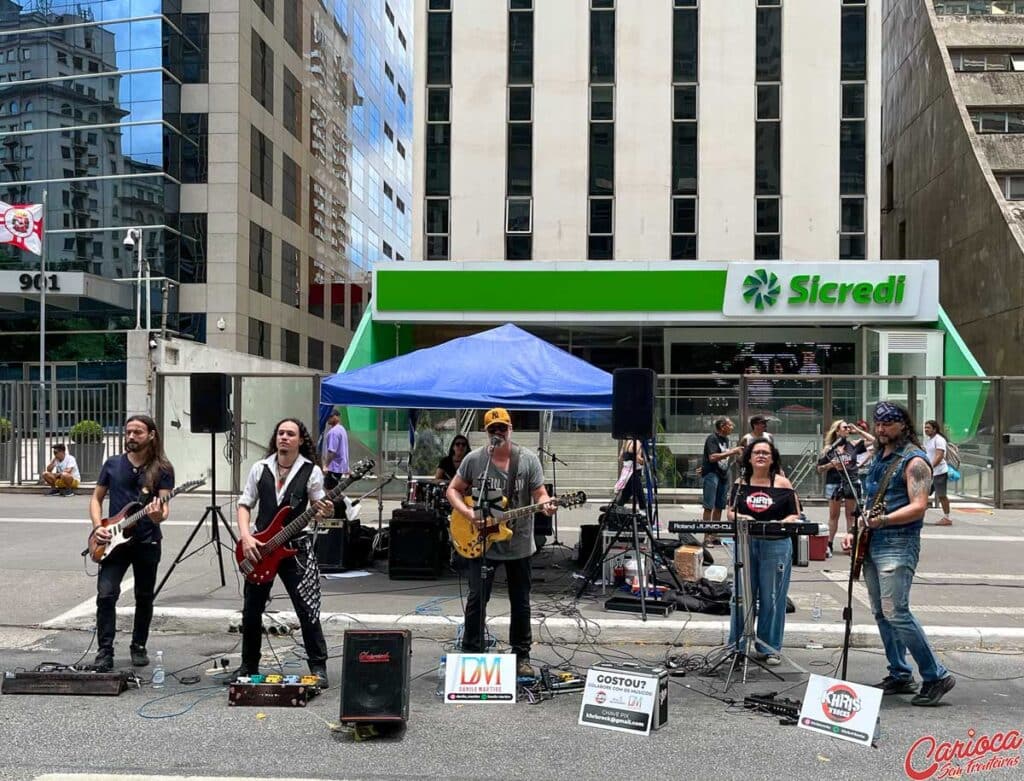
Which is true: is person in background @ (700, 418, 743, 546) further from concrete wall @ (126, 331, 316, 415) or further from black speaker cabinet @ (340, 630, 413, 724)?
concrete wall @ (126, 331, 316, 415)

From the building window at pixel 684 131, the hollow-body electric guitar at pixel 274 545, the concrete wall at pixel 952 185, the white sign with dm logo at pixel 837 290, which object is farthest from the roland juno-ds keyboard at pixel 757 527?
the concrete wall at pixel 952 185

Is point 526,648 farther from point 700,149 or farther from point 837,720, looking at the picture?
point 700,149

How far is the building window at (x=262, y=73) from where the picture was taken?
123ft

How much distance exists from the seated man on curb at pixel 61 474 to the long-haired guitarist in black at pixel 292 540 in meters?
13.6

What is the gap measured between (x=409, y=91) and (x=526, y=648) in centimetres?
6656

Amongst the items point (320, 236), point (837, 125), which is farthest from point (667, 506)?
point (320, 236)

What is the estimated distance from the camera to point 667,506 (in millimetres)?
16984

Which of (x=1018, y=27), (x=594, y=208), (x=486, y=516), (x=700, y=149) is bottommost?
(x=486, y=516)

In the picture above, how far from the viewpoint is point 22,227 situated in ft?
86.9

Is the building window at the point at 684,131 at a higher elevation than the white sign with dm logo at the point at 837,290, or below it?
higher

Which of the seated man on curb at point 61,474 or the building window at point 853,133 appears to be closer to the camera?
the seated man on curb at point 61,474

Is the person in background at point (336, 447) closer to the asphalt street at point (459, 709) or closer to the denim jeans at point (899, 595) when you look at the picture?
the asphalt street at point (459, 709)

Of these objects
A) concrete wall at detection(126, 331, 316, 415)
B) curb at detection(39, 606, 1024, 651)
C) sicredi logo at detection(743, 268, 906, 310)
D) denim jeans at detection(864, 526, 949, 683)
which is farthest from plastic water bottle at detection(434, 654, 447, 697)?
sicredi logo at detection(743, 268, 906, 310)

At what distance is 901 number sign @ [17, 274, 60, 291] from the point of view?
1314 inches
